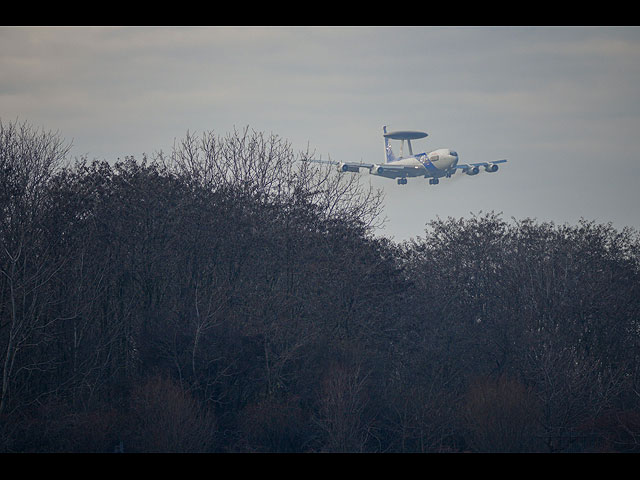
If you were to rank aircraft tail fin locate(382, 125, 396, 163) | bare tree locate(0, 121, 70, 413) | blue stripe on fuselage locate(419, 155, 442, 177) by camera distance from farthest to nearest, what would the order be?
aircraft tail fin locate(382, 125, 396, 163) < blue stripe on fuselage locate(419, 155, 442, 177) < bare tree locate(0, 121, 70, 413)

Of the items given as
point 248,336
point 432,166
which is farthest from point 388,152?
point 248,336

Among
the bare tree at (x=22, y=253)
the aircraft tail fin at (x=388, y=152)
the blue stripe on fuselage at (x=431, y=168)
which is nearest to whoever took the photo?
the bare tree at (x=22, y=253)

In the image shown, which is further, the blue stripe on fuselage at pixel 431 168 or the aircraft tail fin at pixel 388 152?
the aircraft tail fin at pixel 388 152

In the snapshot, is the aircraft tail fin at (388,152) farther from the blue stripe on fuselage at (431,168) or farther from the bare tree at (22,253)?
the bare tree at (22,253)

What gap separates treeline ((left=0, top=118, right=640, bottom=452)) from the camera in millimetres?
25484

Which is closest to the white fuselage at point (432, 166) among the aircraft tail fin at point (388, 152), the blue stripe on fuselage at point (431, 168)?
the blue stripe on fuselage at point (431, 168)

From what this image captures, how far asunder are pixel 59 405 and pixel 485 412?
520 inches

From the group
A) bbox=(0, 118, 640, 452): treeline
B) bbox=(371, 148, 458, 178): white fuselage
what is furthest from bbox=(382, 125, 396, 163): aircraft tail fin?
bbox=(0, 118, 640, 452): treeline

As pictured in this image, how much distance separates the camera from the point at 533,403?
89.9 ft

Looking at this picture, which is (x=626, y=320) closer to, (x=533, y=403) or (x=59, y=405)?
(x=533, y=403)

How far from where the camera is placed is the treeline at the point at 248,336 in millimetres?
25484

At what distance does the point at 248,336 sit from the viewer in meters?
28.5

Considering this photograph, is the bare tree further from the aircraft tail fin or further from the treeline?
the aircraft tail fin

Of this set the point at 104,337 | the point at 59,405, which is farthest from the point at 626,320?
the point at 59,405
